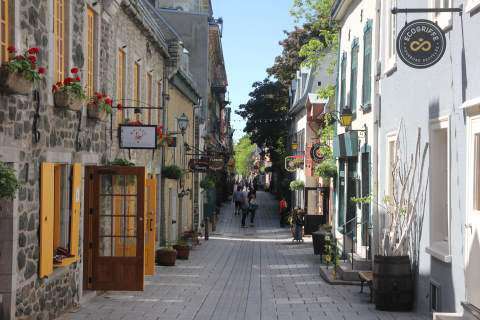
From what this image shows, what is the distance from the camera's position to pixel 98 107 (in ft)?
40.6

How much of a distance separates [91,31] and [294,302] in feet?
19.1

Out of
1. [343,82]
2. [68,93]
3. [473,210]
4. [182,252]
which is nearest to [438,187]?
[473,210]

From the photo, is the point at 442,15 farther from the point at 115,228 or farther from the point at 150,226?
the point at 150,226

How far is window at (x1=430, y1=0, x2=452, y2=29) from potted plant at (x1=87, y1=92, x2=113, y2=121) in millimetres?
5442

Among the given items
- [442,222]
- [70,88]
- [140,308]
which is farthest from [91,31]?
[442,222]

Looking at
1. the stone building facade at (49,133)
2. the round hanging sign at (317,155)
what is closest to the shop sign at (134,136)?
the stone building facade at (49,133)

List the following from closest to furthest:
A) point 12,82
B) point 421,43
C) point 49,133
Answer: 1. point 12,82
2. point 421,43
3. point 49,133

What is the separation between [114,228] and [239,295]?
2.70m

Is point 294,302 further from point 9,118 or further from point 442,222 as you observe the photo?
point 9,118

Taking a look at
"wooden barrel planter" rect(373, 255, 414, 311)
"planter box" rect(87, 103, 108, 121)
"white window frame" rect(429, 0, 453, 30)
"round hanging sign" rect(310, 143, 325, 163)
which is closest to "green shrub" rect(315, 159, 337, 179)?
"round hanging sign" rect(310, 143, 325, 163)

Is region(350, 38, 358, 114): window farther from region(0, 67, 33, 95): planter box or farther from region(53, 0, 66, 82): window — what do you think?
region(0, 67, 33, 95): planter box

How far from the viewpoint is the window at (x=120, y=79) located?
1530 centimetres

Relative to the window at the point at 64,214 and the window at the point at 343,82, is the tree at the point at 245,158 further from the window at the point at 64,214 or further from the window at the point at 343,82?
the window at the point at 64,214

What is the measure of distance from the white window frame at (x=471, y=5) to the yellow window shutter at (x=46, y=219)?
5.56 meters
